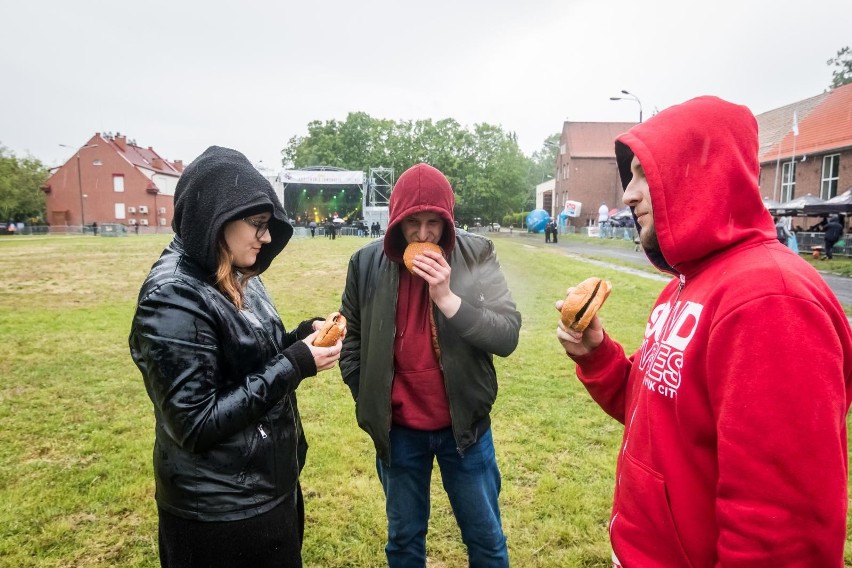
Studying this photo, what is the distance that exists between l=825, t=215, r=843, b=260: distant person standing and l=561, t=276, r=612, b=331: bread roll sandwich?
75.1ft

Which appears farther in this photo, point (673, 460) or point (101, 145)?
point (101, 145)

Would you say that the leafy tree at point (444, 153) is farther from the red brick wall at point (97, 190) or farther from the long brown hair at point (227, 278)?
the long brown hair at point (227, 278)

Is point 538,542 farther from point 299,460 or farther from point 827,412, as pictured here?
point 827,412

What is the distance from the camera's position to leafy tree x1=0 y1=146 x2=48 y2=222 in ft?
169

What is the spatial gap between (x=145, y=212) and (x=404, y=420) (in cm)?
6437

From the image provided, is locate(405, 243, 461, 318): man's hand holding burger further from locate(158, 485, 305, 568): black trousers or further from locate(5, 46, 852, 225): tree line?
locate(5, 46, 852, 225): tree line

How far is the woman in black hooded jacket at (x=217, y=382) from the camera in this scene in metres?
1.68

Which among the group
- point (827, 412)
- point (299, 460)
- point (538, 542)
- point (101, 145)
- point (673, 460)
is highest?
point (101, 145)

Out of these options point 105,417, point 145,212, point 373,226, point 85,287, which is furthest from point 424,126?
point 105,417

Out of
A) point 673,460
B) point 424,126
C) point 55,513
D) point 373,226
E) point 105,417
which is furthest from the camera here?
point 424,126

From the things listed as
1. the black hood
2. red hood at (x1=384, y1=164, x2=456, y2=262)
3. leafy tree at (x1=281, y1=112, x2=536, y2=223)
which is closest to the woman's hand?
the black hood

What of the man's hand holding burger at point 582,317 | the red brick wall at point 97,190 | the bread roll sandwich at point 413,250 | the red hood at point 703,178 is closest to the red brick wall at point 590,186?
the red brick wall at point 97,190

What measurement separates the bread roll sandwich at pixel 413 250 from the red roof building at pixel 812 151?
27.4m

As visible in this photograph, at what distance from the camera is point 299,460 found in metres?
2.14
